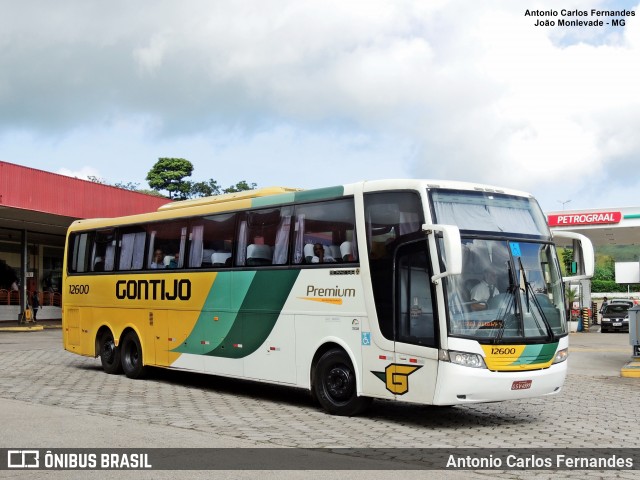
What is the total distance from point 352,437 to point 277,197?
4.80m

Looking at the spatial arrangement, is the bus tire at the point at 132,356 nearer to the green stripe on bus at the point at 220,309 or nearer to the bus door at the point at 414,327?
the green stripe on bus at the point at 220,309

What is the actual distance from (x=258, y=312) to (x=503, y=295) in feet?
14.5

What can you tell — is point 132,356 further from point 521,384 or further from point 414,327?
point 521,384

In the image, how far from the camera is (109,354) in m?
17.3

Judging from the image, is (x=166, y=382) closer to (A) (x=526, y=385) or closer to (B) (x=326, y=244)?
(B) (x=326, y=244)

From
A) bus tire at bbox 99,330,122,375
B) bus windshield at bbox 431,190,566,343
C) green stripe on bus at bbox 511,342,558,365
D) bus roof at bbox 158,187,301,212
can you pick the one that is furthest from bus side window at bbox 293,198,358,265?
bus tire at bbox 99,330,122,375

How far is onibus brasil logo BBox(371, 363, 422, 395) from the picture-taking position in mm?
10539

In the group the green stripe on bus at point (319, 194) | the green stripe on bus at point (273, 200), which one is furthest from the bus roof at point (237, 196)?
the green stripe on bus at point (319, 194)

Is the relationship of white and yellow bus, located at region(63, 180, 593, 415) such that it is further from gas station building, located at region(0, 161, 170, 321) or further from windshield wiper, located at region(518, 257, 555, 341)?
gas station building, located at region(0, 161, 170, 321)

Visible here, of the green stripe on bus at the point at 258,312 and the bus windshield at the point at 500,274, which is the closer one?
the bus windshield at the point at 500,274

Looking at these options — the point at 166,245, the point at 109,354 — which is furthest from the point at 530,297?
the point at 109,354

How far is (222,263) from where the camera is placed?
14148mm

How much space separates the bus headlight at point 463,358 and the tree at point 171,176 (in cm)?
8046

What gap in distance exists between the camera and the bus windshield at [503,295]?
10.2 metres
